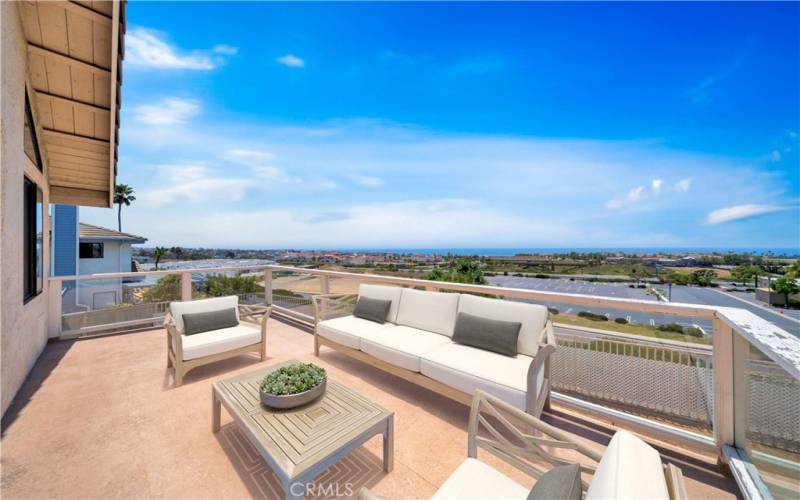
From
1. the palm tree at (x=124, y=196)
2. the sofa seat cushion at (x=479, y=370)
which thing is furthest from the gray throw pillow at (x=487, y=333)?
the palm tree at (x=124, y=196)

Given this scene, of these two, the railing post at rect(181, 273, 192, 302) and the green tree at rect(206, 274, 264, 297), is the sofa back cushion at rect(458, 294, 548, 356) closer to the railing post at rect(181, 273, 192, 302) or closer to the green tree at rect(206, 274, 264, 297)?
the green tree at rect(206, 274, 264, 297)

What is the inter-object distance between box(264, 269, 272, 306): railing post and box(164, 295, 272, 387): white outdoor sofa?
2139 millimetres

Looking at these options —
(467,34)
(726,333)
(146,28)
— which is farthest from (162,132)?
(726,333)

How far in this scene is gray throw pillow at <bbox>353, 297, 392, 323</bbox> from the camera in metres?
3.91

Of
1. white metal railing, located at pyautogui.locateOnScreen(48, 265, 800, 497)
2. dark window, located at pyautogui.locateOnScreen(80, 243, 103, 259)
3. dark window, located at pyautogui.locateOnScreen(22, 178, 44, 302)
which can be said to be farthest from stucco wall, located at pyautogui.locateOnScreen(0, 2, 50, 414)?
dark window, located at pyautogui.locateOnScreen(80, 243, 103, 259)

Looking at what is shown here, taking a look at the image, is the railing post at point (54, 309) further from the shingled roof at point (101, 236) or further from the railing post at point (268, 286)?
the shingled roof at point (101, 236)

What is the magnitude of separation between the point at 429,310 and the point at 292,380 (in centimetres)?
184

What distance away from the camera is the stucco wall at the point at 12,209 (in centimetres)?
256

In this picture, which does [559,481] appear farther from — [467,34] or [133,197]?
A: [133,197]

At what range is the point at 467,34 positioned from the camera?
22.1 feet

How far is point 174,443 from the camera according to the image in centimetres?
226

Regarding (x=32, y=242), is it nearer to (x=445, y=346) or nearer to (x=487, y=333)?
(x=445, y=346)

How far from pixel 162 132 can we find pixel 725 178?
23.7 m

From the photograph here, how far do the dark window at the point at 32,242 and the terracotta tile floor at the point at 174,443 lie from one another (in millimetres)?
1152
